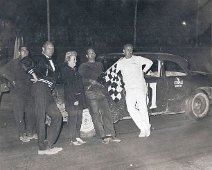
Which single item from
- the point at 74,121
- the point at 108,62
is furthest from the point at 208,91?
the point at 74,121

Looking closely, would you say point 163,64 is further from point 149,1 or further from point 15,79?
point 149,1

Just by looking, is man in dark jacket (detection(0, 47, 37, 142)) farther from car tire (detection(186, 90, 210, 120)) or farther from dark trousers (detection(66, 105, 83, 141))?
car tire (detection(186, 90, 210, 120))

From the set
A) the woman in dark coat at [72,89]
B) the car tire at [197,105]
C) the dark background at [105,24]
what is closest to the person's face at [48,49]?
the woman in dark coat at [72,89]

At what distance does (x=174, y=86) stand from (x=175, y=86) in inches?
1.2

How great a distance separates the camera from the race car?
8883 millimetres

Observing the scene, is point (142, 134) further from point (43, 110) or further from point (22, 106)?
point (22, 106)

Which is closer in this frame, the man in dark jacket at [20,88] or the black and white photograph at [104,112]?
the black and white photograph at [104,112]

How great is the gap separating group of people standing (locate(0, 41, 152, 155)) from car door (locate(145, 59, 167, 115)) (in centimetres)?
61

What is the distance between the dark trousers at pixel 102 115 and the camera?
7.52 metres

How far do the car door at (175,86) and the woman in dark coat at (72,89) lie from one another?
2.79 m

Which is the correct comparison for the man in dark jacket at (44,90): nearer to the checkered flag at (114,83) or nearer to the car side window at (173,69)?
the checkered flag at (114,83)

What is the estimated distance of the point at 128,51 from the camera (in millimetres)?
7789

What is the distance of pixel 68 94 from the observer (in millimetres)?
7074

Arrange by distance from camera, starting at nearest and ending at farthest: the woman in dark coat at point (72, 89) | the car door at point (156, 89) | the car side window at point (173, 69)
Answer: the woman in dark coat at point (72, 89)
the car door at point (156, 89)
the car side window at point (173, 69)
